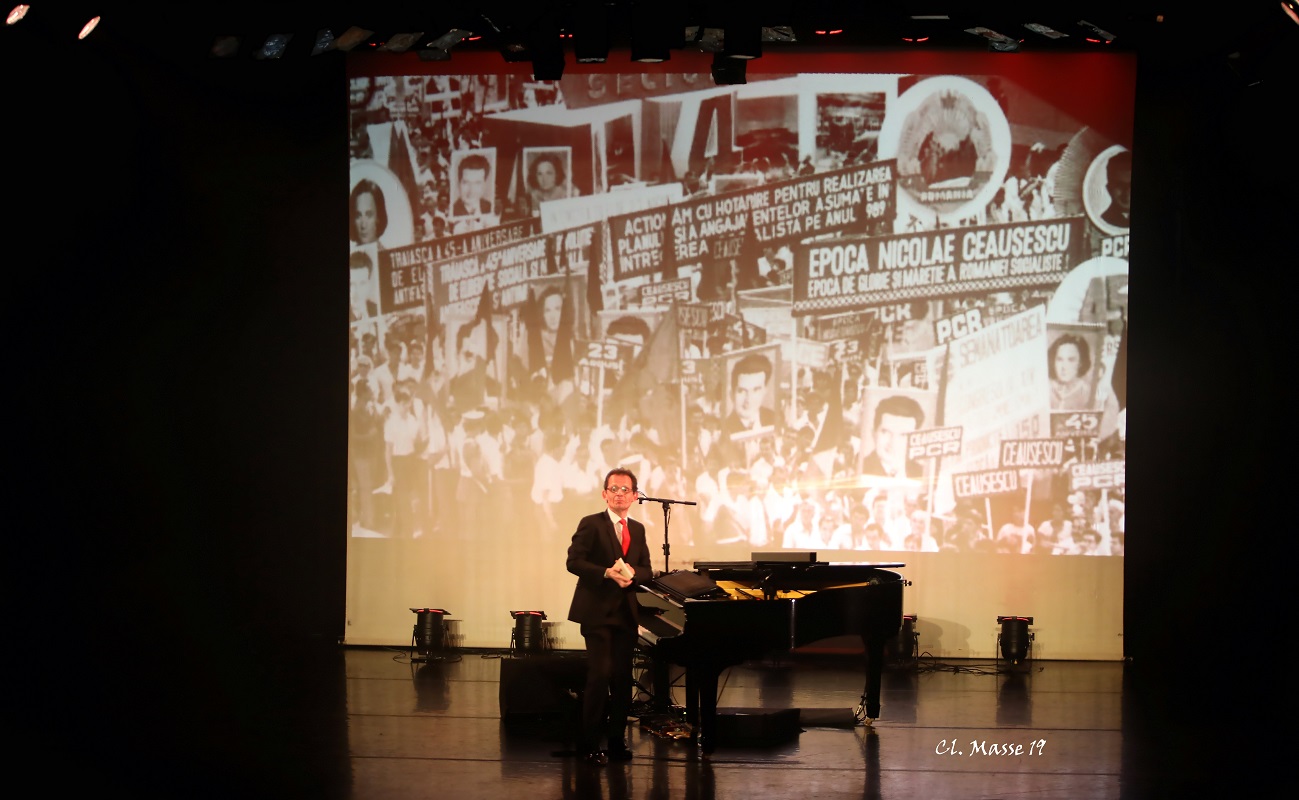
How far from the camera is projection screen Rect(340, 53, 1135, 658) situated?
8266 millimetres

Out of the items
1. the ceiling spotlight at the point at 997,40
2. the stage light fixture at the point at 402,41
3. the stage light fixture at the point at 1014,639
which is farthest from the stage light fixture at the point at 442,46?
the stage light fixture at the point at 1014,639

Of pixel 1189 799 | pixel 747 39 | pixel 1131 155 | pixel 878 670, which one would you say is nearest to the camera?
pixel 1189 799

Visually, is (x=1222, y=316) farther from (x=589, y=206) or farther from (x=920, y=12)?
(x=589, y=206)

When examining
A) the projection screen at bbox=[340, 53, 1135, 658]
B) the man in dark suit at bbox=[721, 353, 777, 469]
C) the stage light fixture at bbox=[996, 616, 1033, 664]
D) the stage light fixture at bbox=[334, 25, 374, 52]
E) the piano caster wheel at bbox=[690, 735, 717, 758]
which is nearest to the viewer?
the piano caster wheel at bbox=[690, 735, 717, 758]

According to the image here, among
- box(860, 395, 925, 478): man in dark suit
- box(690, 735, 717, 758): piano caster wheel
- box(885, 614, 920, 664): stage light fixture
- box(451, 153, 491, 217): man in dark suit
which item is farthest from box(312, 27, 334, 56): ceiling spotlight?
box(885, 614, 920, 664): stage light fixture

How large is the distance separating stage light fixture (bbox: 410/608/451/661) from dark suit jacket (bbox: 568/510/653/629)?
2.81m

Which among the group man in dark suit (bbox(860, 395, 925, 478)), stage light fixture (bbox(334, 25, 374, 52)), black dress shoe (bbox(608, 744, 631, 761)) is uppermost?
stage light fixture (bbox(334, 25, 374, 52))

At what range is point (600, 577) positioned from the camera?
570 centimetres

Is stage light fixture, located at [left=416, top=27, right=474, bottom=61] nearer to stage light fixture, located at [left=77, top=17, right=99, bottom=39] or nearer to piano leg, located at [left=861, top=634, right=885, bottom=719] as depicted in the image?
stage light fixture, located at [left=77, top=17, right=99, bottom=39]

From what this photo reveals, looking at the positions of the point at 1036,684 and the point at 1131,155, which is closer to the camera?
the point at 1036,684

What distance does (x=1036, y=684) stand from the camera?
7621 mm

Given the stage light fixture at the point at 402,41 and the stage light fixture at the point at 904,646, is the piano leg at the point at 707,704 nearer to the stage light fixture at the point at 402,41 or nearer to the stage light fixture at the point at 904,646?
the stage light fixture at the point at 904,646

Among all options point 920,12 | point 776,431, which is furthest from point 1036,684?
point 920,12

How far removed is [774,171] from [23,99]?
4959 millimetres
